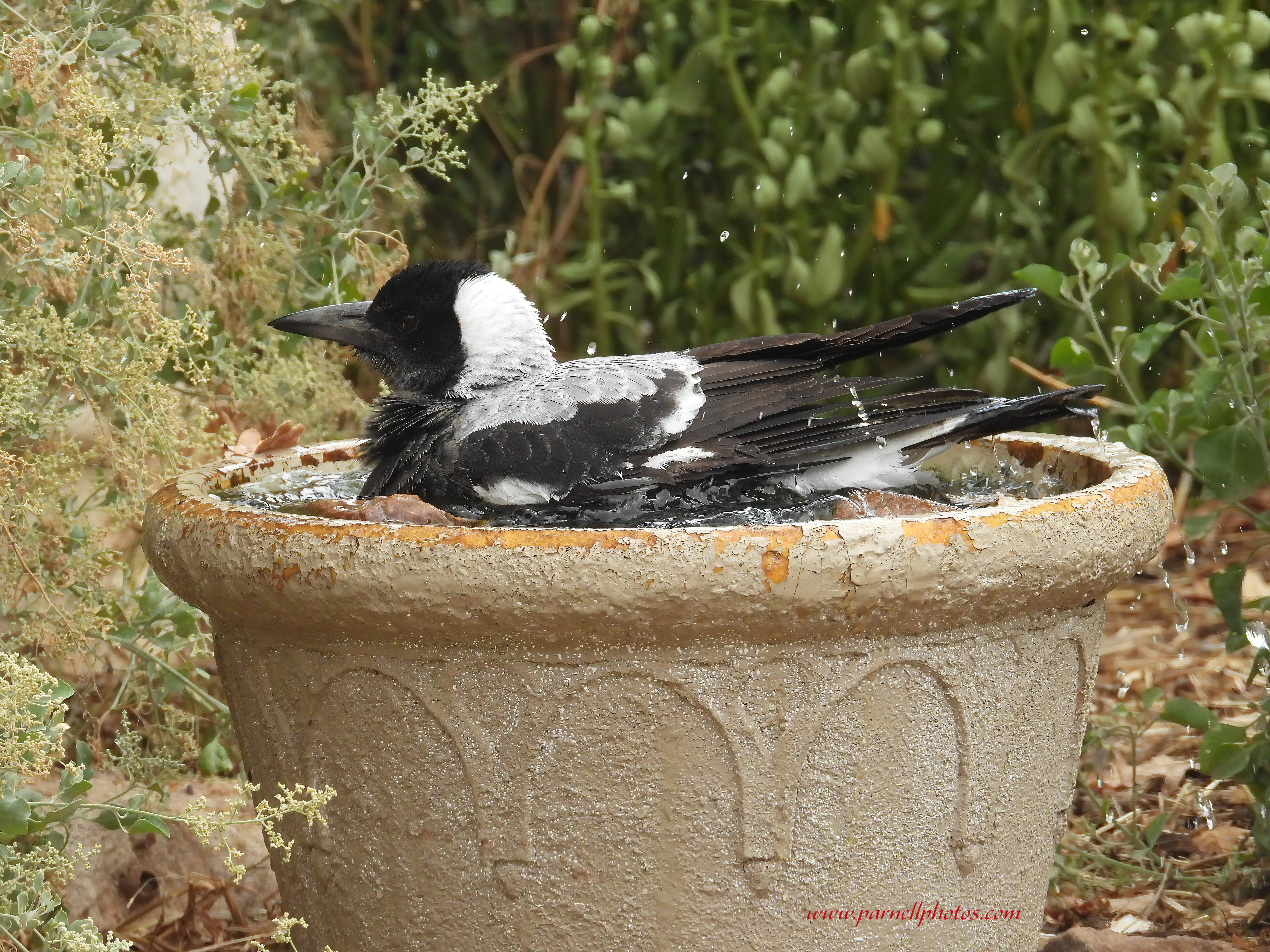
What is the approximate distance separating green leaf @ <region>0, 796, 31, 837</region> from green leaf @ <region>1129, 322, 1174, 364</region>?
2053 mm

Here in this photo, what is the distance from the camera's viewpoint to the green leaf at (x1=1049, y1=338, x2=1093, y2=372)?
2826 mm

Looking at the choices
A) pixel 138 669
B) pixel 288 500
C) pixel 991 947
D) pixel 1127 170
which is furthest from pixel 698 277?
pixel 991 947

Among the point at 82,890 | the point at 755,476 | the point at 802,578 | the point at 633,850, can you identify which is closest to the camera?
A: the point at 802,578

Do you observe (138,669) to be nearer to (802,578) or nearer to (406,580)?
(406,580)

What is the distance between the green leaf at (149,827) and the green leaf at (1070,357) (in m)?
1.85

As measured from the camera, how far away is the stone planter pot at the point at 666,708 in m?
1.74

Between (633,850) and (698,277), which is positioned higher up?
(698,277)

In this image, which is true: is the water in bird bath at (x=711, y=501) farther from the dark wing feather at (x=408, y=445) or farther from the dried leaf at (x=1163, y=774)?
the dried leaf at (x=1163, y=774)

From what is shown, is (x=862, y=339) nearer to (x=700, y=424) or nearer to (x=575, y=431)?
(x=700, y=424)

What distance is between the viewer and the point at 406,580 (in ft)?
5.74

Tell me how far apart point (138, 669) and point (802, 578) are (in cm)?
204

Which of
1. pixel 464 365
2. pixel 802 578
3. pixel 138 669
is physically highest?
pixel 464 365

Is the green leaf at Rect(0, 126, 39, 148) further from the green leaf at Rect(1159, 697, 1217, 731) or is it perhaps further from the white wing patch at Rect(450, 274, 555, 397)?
the green leaf at Rect(1159, 697, 1217, 731)

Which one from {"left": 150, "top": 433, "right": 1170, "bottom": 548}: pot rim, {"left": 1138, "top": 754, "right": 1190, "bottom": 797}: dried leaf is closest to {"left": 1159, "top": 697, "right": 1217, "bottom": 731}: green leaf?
{"left": 150, "top": 433, "right": 1170, "bottom": 548}: pot rim
